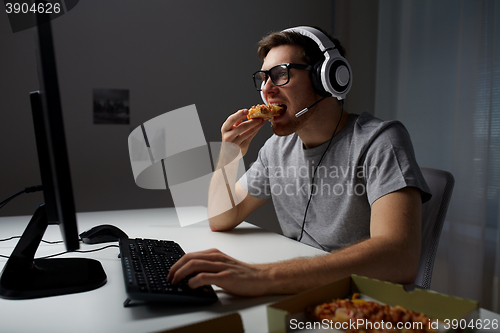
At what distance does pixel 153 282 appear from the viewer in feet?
2.53

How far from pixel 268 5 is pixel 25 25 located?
178cm

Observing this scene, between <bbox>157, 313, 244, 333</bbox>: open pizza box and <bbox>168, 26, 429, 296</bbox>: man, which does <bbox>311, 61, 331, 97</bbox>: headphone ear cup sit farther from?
<bbox>157, 313, 244, 333</bbox>: open pizza box

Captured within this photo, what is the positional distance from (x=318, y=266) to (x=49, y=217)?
673 millimetres

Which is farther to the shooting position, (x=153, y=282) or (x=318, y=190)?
(x=318, y=190)

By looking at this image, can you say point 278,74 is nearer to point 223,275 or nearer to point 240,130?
point 240,130

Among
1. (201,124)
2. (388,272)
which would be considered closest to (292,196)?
(388,272)

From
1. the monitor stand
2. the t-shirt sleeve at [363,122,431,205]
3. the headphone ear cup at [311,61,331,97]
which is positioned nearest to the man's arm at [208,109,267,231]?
the headphone ear cup at [311,61,331,97]

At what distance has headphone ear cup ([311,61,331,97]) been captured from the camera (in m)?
1.42

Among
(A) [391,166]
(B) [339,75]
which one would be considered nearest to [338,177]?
(A) [391,166]

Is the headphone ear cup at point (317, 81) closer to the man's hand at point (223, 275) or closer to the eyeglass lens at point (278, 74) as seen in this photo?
the eyeglass lens at point (278, 74)

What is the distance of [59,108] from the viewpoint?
646mm

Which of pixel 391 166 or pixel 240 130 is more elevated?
pixel 240 130

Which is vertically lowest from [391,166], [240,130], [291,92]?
[391,166]

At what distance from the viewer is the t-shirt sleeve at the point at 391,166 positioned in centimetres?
106
